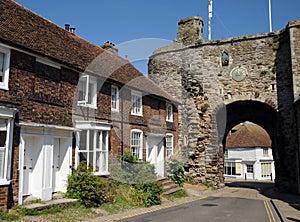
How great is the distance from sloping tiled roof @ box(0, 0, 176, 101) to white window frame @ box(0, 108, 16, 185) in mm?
2427

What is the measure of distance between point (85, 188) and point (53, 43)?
6.46 meters

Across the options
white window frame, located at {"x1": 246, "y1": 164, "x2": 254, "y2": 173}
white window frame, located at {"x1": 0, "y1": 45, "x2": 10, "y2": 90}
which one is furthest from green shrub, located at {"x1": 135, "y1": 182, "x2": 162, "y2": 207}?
white window frame, located at {"x1": 246, "y1": 164, "x2": 254, "y2": 173}

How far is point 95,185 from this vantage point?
12.1 m

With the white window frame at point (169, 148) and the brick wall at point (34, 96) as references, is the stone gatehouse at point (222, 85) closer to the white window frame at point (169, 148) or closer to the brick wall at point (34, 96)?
the white window frame at point (169, 148)

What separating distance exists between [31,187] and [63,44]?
6775 millimetres

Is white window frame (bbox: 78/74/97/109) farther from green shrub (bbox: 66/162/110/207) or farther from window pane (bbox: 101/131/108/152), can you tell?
green shrub (bbox: 66/162/110/207)

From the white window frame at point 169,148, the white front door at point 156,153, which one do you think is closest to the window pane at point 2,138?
the white front door at point 156,153

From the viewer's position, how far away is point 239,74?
2280 cm

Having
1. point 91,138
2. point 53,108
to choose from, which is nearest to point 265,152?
point 91,138

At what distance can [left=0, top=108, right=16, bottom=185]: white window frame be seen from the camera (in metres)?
9.52

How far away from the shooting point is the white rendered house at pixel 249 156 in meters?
43.6

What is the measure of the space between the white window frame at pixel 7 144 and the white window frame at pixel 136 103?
840 centimetres

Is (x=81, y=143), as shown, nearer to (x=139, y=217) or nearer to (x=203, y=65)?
(x=139, y=217)

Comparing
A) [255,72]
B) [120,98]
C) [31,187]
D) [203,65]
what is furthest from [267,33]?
[31,187]
